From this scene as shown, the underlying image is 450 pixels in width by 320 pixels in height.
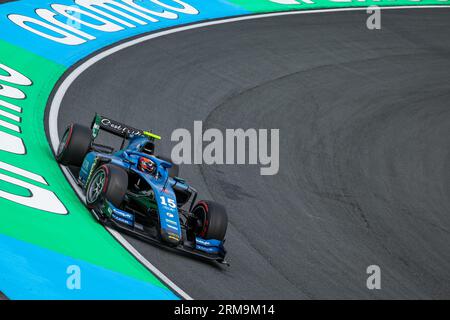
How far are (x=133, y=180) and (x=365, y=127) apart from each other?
817 cm

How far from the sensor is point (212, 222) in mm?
11469

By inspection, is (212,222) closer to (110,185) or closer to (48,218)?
(110,185)

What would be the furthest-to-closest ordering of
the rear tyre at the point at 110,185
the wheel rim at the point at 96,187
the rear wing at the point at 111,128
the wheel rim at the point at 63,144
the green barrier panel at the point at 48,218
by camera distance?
the rear wing at the point at 111,128 → the wheel rim at the point at 63,144 → the wheel rim at the point at 96,187 → the rear tyre at the point at 110,185 → the green barrier panel at the point at 48,218

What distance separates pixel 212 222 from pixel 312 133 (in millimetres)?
6847

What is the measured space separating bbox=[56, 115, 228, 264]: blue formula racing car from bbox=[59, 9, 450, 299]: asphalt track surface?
0.30 m

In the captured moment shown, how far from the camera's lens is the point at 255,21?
80.0ft

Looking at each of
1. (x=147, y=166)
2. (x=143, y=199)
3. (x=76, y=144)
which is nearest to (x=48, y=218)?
(x=143, y=199)

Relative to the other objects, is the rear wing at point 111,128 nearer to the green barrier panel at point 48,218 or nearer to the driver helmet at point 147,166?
the green barrier panel at point 48,218

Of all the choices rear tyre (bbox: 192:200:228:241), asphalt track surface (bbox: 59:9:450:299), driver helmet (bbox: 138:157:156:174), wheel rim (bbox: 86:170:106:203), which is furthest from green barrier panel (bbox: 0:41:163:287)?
rear tyre (bbox: 192:200:228:241)

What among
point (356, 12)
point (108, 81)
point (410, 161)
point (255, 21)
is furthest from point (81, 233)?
point (356, 12)

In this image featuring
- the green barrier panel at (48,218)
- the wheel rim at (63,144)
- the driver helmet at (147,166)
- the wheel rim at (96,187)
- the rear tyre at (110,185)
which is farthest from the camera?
the wheel rim at (63,144)

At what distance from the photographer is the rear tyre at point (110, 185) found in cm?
1112

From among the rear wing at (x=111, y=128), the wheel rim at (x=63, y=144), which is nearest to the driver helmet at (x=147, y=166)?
the rear wing at (x=111, y=128)

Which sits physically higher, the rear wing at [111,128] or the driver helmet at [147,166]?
the rear wing at [111,128]
